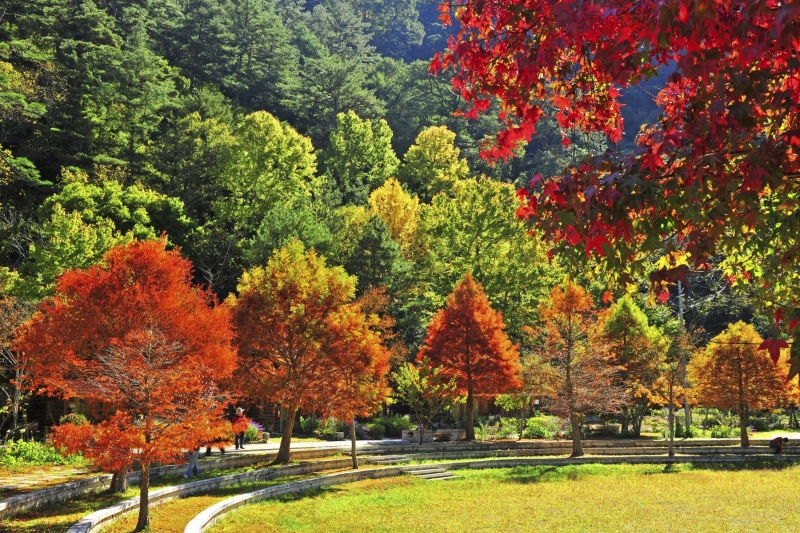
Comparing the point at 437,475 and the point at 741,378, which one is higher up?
the point at 741,378

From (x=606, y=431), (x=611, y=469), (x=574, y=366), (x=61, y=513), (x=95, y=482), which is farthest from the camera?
(x=606, y=431)

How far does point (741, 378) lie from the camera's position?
1489 inches

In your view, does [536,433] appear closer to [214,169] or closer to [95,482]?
[95,482]

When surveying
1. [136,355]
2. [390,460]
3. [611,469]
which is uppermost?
[136,355]

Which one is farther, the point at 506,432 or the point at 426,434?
the point at 506,432

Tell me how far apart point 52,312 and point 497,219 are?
1400 inches

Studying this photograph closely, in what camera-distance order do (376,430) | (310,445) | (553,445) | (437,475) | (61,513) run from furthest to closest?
(376,430), (553,445), (310,445), (437,475), (61,513)

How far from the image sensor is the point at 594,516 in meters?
20.6

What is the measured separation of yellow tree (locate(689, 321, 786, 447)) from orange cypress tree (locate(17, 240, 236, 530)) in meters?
27.7

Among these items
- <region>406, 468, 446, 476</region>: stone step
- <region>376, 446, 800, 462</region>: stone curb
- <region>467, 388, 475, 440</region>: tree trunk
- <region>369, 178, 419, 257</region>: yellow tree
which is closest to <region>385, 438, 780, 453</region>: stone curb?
<region>376, 446, 800, 462</region>: stone curb

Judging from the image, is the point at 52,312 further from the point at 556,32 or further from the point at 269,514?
the point at 556,32

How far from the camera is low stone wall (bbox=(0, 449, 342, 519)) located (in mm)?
16766

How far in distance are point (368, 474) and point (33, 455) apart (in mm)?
12092

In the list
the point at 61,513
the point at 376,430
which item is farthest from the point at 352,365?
the point at 376,430
